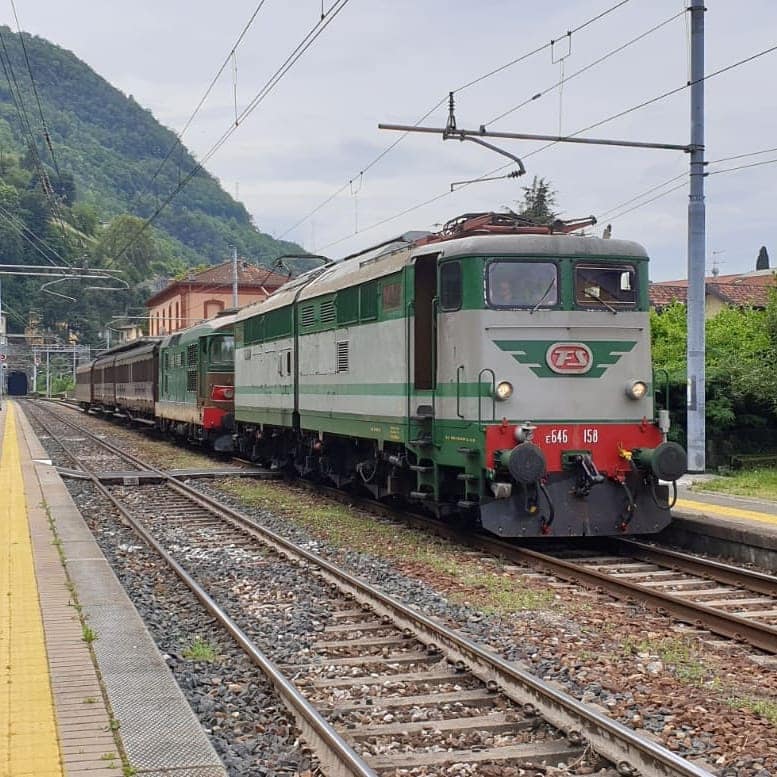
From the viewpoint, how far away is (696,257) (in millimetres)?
16984

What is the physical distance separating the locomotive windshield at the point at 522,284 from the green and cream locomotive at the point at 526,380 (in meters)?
0.01

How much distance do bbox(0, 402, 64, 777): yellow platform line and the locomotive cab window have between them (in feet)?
20.8

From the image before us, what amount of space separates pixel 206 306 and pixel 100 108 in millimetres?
132704

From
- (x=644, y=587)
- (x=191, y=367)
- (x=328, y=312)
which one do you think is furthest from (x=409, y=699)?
(x=191, y=367)

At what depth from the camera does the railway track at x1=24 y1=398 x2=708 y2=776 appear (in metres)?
5.29

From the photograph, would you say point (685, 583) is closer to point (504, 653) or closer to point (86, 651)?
point (504, 653)

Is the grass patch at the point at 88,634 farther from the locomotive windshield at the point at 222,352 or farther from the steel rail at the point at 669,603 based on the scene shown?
the locomotive windshield at the point at 222,352

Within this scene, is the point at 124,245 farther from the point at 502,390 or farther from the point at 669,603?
the point at 669,603

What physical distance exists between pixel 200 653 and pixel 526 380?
5124 millimetres

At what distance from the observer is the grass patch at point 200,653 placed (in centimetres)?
740

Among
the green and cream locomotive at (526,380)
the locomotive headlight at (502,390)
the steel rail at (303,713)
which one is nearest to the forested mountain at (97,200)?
the green and cream locomotive at (526,380)

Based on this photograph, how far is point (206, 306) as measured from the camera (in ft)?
253

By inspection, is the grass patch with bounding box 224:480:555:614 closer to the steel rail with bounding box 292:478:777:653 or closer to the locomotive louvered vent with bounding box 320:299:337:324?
the steel rail with bounding box 292:478:777:653

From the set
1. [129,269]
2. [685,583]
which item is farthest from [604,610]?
[129,269]
